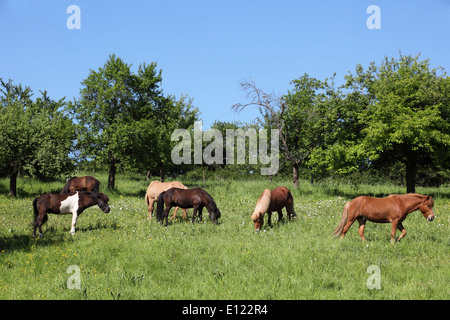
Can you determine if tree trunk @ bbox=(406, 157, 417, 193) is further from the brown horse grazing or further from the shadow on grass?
the shadow on grass

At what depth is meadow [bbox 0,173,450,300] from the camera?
26.1 ft

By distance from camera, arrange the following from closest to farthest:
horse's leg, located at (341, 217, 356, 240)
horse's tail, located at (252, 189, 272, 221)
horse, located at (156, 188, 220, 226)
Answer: horse's leg, located at (341, 217, 356, 240), horse's tail, located at (252, 189, 272, 221), horse, located at (156, 188, 220, 226)

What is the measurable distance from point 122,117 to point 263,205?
19.0 meters

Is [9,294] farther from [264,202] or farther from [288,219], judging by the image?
[288,219]

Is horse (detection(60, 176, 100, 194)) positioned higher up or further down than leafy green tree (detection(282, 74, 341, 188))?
further down

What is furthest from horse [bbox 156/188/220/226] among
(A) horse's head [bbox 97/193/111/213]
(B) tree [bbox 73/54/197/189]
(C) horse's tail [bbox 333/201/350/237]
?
(B) tree [bbox 73/54/197/189]

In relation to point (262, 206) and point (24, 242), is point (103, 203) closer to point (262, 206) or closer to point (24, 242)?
point (24, 242)

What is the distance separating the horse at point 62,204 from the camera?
45.7 feet

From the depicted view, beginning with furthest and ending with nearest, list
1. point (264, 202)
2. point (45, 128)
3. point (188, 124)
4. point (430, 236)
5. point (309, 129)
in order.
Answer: point (188, 124) → point (309, 129) → point (45, 128) → point (264, 202) → point (430, 236)

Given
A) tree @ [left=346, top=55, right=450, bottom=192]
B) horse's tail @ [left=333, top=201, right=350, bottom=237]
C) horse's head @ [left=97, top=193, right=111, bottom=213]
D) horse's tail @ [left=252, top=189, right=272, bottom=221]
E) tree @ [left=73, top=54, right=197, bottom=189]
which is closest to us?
horse's tail @ [left=333, top=201, right=350, bottom=237]

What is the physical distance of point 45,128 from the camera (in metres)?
27.0

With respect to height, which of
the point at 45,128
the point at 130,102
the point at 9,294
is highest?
the point at 130,102
